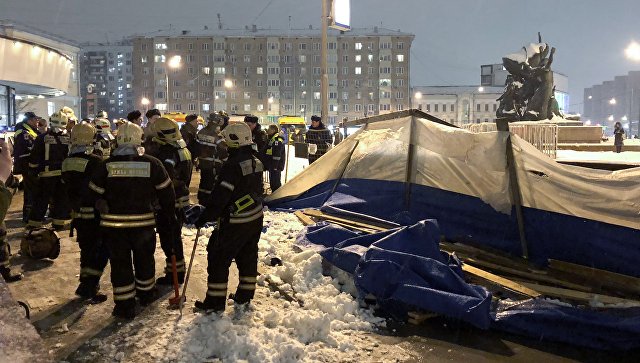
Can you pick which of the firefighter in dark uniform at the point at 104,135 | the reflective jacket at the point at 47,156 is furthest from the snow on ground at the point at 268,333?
the firefighter in dark uniform at the point at 104,135

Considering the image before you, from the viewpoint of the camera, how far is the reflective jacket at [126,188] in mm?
4820

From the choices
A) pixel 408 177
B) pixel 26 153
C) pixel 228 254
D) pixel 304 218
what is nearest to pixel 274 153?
pixel 304 218

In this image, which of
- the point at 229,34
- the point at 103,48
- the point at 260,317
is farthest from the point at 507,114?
the point at 103,48

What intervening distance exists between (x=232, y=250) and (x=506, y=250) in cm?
384

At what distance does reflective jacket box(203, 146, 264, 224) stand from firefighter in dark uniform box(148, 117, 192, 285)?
41.2 inches

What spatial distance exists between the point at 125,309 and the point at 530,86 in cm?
2264

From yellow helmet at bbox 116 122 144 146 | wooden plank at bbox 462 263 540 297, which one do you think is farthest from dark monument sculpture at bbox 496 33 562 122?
yellow helmet at bbox 116 122 144 146

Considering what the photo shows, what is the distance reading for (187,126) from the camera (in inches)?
429

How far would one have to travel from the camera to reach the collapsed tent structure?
5.67 meters

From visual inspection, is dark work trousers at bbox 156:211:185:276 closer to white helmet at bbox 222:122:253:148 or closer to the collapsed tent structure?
white helmet at bbox 222:122:253:148

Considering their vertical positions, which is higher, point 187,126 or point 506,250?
point 187,126

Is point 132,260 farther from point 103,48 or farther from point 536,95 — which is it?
point 103,48

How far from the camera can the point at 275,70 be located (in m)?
90.8

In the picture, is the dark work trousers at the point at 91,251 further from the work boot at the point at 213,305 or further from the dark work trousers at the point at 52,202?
the dark work trousers at the point at 52,202
